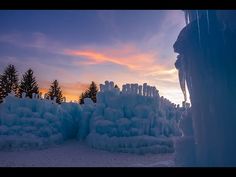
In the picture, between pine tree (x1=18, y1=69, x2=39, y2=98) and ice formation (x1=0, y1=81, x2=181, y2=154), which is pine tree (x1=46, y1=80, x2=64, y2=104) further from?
ice formation (x1=0, y1=81, x2=181, y2=154)

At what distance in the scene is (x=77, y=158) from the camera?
430 inches

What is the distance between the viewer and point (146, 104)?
14.2 m

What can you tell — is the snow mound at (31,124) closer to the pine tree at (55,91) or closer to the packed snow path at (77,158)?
the packed snow path at (77,158)

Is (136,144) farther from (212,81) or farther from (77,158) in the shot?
(212,81)

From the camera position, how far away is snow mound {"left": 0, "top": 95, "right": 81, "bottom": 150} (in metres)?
13.6

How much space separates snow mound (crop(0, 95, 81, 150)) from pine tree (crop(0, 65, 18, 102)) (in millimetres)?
16409

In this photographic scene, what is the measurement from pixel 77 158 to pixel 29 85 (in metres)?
23.0


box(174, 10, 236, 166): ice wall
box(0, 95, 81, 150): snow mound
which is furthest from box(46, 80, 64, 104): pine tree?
box(174, 10, 236, 166): ice wall

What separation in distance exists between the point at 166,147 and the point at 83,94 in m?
23.2

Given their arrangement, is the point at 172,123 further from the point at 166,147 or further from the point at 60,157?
the point at 60,157

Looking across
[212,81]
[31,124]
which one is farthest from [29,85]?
[212,81]

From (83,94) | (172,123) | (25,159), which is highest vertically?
(83,94)
